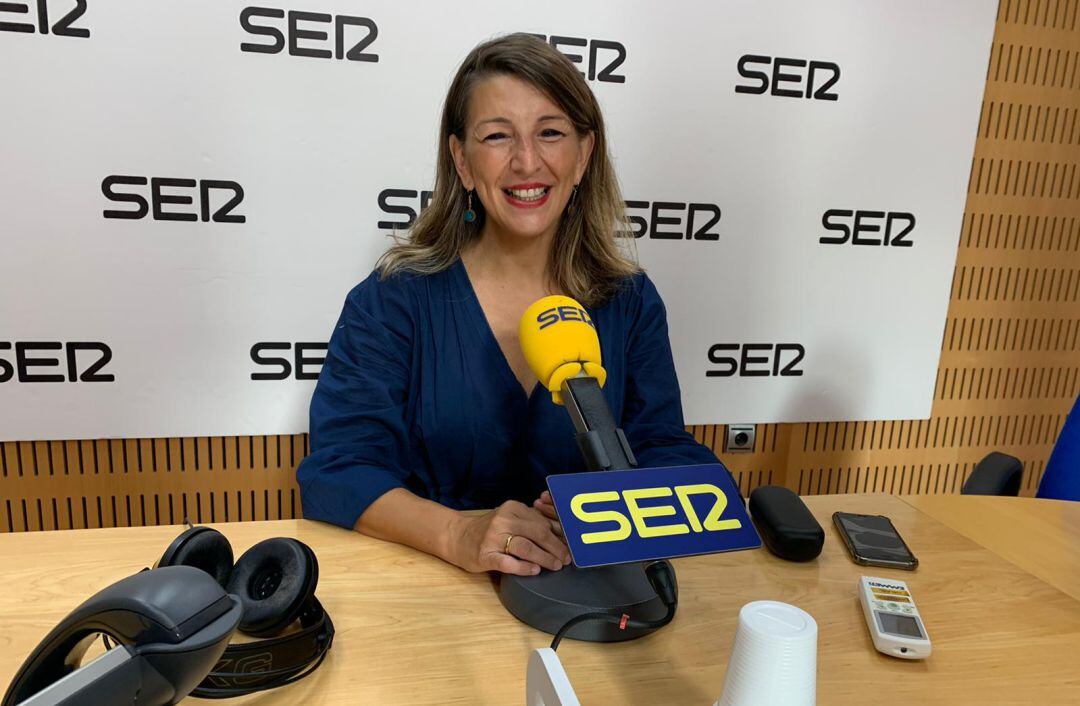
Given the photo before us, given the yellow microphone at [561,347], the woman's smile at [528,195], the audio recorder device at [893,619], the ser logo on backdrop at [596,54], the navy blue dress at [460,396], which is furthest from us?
the ser logo on backdrop at [596,54]

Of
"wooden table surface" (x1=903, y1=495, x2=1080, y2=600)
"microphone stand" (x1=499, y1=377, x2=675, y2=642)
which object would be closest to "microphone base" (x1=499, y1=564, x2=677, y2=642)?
"microphone stand" (x1=499, y1=377, x2=675, y2=642)

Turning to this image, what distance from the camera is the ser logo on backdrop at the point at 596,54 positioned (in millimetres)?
1831

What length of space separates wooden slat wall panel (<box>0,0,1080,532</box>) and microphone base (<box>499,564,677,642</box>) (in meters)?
1.24

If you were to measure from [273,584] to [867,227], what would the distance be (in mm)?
1884

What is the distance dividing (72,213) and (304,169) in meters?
0.53

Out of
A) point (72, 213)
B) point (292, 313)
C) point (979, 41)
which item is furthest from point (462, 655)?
point (979, 41)

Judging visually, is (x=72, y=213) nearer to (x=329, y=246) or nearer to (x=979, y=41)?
(x=329, y=246)

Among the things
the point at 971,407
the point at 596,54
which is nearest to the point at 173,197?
the point at 596,54

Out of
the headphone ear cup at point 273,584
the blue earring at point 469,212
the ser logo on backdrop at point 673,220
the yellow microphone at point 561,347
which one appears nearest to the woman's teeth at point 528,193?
the blue earring at point 469,212

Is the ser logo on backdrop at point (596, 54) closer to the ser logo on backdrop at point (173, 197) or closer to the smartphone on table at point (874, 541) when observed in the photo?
the ser logo on backdrop at point (173, 197)

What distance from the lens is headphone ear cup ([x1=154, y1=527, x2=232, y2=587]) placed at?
0.72m

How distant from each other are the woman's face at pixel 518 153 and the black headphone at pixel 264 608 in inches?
30.9

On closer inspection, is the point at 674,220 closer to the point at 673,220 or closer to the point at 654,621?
the point at 673,220

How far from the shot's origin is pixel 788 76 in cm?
196
